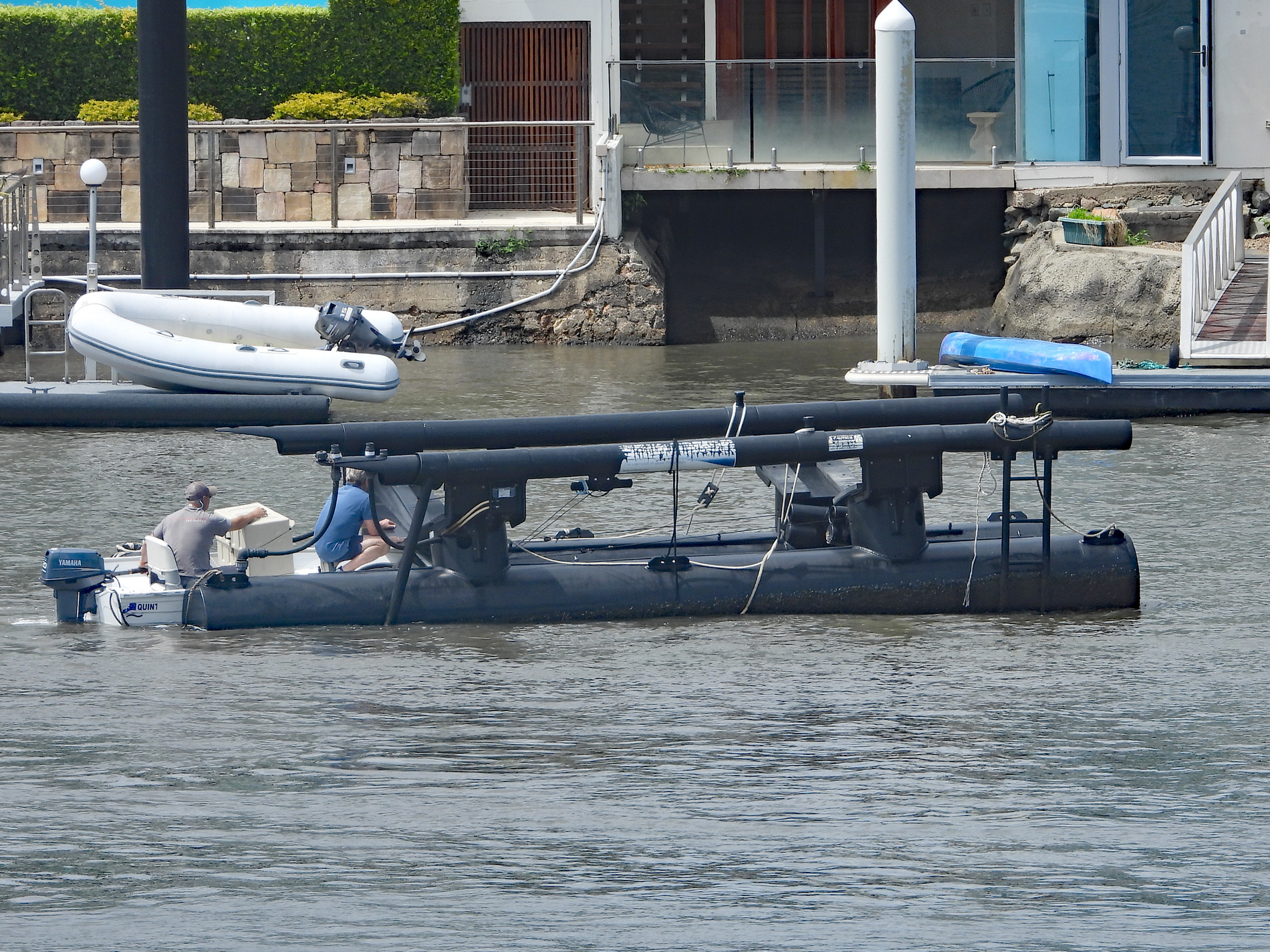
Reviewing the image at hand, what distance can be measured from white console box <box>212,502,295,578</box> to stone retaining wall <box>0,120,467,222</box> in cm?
1393

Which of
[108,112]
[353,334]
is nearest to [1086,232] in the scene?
[353,334]

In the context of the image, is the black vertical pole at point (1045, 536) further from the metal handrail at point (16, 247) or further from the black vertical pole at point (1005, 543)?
the metal handrail at point (16, 247)

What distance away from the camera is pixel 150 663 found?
33.5 feet

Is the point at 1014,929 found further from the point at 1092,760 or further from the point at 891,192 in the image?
the point at 891,192

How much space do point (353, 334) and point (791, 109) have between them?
8151mm

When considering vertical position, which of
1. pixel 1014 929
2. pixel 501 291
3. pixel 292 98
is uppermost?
pixel 292 98

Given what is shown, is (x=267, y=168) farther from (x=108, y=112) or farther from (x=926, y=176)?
(x=926, y=176)

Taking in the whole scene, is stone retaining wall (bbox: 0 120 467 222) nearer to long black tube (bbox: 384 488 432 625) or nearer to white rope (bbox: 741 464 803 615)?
white rope (bbox: 741 464 803 615)

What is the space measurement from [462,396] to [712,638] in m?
9.62

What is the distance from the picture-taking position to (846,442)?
10.9 meters

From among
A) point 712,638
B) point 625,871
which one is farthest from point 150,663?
point 625,871

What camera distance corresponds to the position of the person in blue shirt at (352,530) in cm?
1119

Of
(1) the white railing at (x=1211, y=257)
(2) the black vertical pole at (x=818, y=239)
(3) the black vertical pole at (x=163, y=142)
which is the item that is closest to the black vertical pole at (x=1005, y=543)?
(1) the white railing at (x=1211, y=257)

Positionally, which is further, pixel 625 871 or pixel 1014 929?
pixel 625 871
